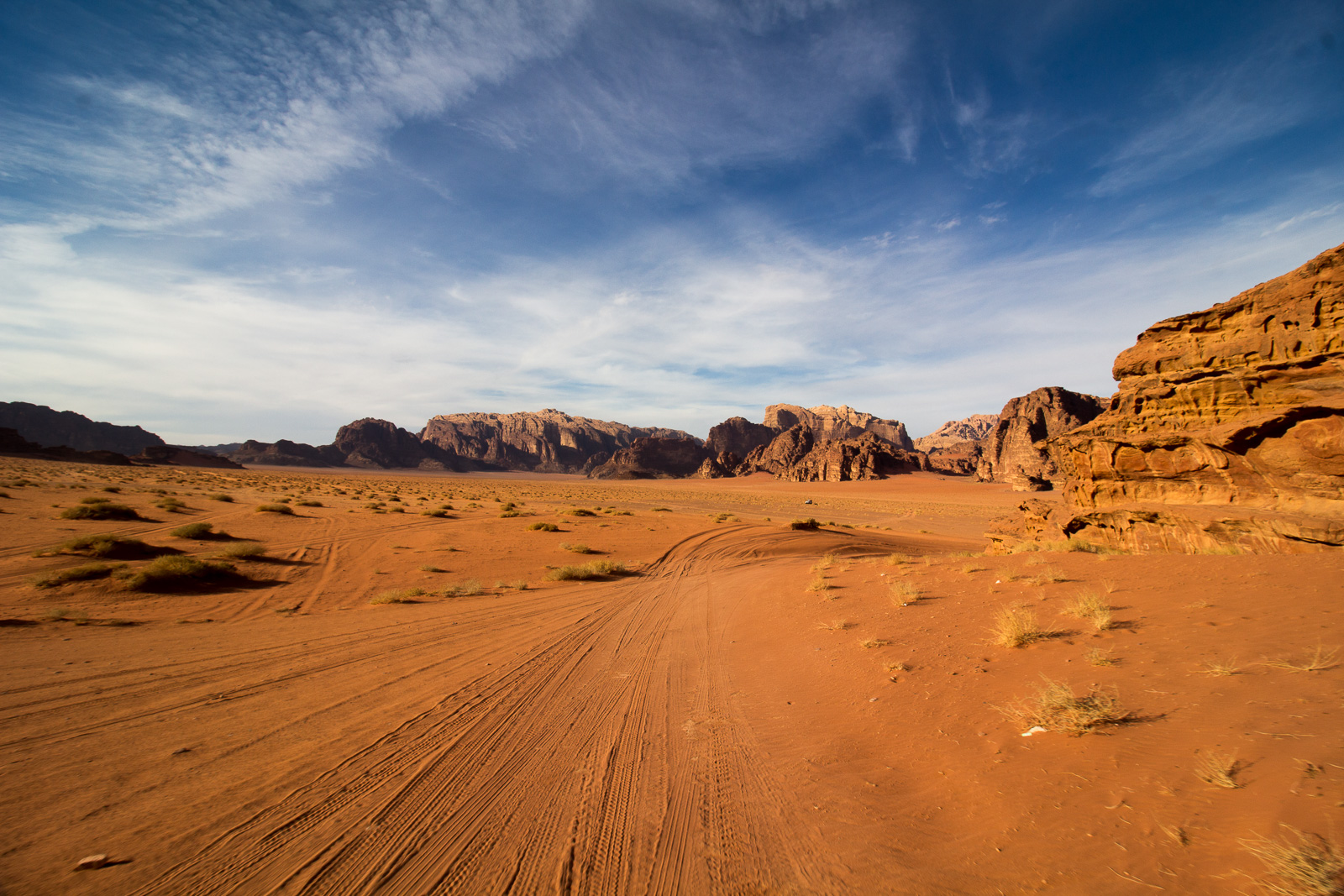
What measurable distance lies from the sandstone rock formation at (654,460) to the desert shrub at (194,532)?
11745cm

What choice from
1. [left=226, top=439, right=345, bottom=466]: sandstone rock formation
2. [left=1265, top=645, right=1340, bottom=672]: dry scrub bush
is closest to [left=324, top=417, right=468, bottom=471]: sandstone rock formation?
[left=226, top=439, right=345, bottom=466]: sandstone rock formation

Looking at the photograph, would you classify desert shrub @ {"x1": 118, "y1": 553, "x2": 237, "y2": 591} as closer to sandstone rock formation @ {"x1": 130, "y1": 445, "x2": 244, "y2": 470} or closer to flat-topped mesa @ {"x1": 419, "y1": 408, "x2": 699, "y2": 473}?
sandstone rock formation @ {"x1": 130, "y1": 445, "x2": 244, "y2": 470}

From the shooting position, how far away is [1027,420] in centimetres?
6912

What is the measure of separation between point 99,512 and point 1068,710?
2629cm

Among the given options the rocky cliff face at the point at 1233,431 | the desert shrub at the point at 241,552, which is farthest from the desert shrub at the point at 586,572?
the rocky cliff face at the point at 1233,431

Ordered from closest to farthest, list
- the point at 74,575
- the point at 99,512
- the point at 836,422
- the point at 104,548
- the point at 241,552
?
the point at 74,575 → the point at 104,548 → the point at 241,552 → the point at 99,512 → the point at 836,422

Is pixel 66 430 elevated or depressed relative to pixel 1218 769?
elevated

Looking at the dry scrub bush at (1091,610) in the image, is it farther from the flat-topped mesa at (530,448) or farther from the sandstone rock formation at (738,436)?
the flat-topped mesa at (530,448)

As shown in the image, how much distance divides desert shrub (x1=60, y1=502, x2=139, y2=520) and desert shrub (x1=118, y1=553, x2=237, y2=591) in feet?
35.4

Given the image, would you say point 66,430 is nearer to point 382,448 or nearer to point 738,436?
point 382,448

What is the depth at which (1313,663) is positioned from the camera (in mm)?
3785

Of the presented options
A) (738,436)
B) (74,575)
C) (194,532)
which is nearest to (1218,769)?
(74,575)

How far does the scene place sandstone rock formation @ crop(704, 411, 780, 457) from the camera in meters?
156

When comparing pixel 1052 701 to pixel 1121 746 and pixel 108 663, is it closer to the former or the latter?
pixel 1121 746
